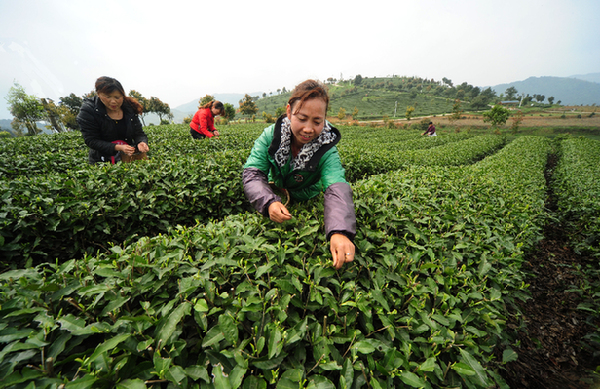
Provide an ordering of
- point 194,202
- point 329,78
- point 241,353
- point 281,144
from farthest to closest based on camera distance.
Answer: point 329,78 → point 194,202 → point 281,144 → point 241,353

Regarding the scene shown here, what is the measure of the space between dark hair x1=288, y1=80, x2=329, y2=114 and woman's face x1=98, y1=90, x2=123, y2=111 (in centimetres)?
289

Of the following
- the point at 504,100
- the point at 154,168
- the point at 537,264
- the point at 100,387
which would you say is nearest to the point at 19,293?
the point at 100,387

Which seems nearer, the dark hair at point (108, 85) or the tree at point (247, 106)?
the dark hair at point (108, 85)

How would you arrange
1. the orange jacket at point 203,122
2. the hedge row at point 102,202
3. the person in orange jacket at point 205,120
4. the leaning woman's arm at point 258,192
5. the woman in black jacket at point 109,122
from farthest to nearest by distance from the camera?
the orange jacket at point 203,122, the person in orange jacket at point 205,120, the woman in black jacket at point 109,122, the hedge row at point 102,202, the leaning woman's arm at point 258,192

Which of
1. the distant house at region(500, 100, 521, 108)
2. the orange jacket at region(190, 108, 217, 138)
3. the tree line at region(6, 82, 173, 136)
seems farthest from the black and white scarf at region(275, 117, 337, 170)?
the distant house at region(500, 100, 521, 108)

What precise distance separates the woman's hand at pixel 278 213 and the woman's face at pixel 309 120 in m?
0.63

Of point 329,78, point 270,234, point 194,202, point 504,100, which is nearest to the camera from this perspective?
point 270,234

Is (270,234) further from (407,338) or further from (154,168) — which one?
Answer: (154,168)

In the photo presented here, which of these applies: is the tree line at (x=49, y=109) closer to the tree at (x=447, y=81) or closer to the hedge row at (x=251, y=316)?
the hedge row at (x=251, y=316)

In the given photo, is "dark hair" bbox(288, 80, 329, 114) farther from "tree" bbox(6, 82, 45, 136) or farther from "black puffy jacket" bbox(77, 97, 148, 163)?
"tree" bbox(6, 82, 45, 136)

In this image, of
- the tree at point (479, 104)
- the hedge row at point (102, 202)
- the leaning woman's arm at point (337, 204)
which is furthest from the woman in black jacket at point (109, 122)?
the tree at point (479, 104)

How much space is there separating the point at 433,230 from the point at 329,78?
16038 cm

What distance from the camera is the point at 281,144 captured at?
1990 mm

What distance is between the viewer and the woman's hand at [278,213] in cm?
158
